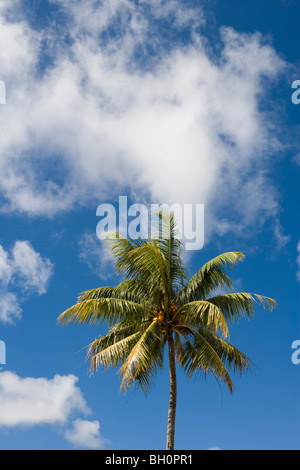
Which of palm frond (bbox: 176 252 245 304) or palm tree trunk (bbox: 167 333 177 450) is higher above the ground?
palm frond (bbox: 176 252 245 304)

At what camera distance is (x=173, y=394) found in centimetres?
2083

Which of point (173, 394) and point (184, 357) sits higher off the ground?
point (184, 357)

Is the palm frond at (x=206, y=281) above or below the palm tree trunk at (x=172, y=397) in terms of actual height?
above

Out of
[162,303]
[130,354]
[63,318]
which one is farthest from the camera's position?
[162,303]

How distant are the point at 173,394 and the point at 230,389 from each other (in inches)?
85.4

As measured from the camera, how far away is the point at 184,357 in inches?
876

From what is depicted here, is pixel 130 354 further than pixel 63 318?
No
